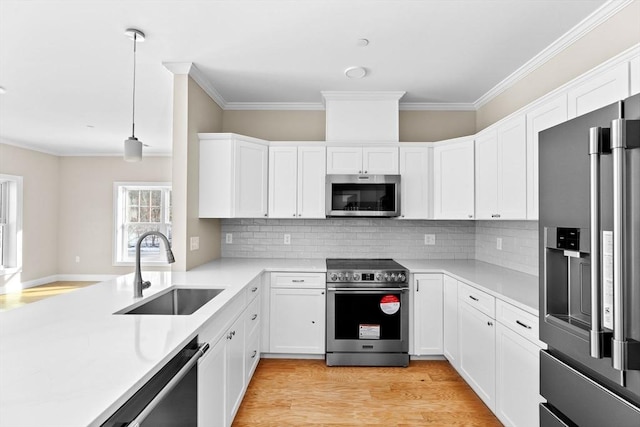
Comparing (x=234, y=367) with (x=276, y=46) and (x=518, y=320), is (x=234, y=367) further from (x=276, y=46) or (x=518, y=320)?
(x=276, y=46)

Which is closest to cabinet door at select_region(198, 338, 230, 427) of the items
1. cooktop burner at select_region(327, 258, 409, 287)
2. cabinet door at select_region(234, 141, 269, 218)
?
cooktop burner at select_region(327, 258, 409, 287)

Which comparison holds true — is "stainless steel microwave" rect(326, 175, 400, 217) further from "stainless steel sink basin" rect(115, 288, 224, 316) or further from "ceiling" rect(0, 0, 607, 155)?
"stainless steel sink basin" rect(115, 288, 224, 316)

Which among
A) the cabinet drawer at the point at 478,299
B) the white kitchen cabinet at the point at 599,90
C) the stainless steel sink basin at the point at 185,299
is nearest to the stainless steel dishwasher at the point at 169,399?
the stainless steel sink basin at the point at 185,299

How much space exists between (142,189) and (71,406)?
292 inches

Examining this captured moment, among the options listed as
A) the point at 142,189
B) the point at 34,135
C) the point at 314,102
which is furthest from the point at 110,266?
the point at 314,102

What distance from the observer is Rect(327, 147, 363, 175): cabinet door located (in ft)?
11.2

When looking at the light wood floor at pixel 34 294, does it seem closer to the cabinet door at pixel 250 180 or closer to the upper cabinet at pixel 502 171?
the cabinet door at pixel 250 180

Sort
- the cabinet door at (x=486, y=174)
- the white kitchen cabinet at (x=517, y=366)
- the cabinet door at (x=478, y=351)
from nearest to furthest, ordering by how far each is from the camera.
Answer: the white kitchen cabinet at (x=517, y=366) → the cabinet door at (x=478, y=351) → the cabinet door at (x=486, y=174)

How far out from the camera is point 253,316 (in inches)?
108

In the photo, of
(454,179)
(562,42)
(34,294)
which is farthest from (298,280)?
(34,294)

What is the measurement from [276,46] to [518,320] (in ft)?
7.83

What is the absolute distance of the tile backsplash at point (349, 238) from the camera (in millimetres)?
3727

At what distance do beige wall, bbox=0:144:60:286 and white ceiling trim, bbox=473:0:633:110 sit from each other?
781cm

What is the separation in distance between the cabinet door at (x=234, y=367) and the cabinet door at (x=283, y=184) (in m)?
1.31
